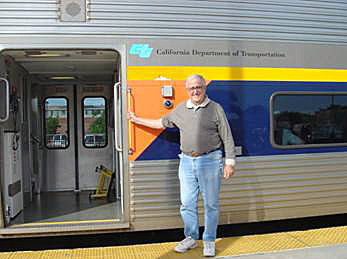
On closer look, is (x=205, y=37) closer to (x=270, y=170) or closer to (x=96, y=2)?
(x=96, y=2)

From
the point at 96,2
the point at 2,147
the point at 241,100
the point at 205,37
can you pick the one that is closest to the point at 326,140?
the point at 241,100

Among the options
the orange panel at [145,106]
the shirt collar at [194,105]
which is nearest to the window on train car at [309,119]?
the shirt collar at [194,105]

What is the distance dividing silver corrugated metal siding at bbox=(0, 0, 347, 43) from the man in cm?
94

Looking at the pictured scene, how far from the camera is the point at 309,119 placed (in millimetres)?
4672

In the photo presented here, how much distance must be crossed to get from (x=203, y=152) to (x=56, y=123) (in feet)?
12.4

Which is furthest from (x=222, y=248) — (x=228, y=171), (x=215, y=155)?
(x=215, y=155)

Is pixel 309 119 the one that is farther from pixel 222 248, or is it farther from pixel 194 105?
pixel 222 248

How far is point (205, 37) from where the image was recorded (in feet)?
13.8

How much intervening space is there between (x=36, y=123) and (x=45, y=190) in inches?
46.2

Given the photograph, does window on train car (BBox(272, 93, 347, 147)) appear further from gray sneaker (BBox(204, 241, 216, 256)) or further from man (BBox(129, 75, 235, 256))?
gray sneaker (BBox(204, 241, 216, 256))

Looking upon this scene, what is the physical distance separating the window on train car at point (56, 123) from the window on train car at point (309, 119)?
147 inches

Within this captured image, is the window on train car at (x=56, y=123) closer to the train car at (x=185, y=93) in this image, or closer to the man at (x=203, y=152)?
the train car at (x=185, y=93)

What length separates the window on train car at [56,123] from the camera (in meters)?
6.56

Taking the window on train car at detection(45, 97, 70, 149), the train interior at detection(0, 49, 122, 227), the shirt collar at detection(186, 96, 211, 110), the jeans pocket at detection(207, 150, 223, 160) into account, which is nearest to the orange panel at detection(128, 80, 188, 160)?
the train interior at detection(0, 49, 122, 227)
